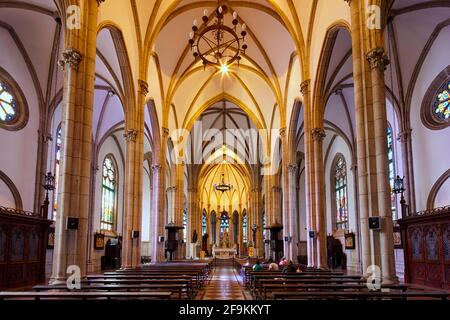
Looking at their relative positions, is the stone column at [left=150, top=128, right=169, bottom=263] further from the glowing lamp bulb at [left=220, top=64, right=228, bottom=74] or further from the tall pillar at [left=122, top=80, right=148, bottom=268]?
the tall pillar at [left=122, top=80, right=148, bottom=268]

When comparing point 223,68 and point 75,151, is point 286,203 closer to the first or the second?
point 223,68

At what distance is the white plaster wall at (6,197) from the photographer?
1673cm

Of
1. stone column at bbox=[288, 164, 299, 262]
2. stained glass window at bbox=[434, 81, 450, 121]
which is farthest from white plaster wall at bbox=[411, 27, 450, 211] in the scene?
stone column at bbox=[288, 164, 299, 262]

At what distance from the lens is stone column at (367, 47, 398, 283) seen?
10.5 m

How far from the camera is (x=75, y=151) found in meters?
11.0

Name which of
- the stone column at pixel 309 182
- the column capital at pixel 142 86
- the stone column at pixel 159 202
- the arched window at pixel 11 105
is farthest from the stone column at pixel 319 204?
the arched window at pixel 11 105

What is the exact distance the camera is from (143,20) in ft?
60.9

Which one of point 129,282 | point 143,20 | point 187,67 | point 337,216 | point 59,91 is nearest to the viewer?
point 129,282

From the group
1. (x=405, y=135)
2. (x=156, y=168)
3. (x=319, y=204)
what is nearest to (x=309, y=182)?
(x=319, y=204)

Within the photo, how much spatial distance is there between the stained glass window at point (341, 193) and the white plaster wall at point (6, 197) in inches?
833

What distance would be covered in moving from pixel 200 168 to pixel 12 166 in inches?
1067

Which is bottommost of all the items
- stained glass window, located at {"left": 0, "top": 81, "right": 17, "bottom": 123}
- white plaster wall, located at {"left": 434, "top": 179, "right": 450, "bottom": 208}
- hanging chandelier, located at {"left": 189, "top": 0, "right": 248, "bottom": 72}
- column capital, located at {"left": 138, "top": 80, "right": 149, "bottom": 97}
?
white plaster wall, located at {"left": 434, "top": 179, "right": 450, "bottom": 208}
